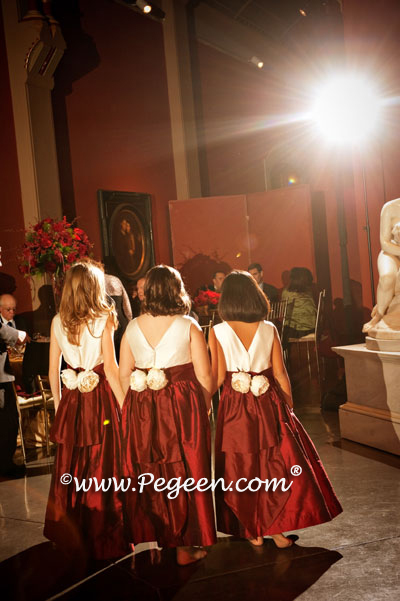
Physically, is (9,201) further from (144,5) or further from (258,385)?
(258,385)

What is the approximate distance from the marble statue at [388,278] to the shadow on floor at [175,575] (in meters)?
2.13

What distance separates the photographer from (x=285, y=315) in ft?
23.8

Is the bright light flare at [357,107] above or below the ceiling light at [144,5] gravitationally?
below

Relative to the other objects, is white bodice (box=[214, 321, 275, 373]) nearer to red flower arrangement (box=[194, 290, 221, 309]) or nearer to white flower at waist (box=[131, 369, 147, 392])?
white flower at waist (box=[131, 369, 147, 392])

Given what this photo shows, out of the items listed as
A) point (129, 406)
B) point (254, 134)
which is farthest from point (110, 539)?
point (254, 134)

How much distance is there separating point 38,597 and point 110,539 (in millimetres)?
442

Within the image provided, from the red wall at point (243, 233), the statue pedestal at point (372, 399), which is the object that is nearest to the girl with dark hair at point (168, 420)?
the statue pedestal at point (372, 399)

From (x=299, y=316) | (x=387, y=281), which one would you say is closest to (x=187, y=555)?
(x=387, y=281)

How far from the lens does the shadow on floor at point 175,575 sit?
2.56m

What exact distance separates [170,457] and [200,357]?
50cm

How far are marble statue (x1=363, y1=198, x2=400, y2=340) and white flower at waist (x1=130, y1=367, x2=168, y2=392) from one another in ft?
7.56

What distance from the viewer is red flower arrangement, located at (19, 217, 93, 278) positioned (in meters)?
5.28

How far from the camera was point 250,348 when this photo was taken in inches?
116

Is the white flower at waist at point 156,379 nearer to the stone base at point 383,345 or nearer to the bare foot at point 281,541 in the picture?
the bare foot at point 281,541
